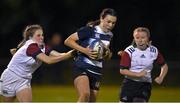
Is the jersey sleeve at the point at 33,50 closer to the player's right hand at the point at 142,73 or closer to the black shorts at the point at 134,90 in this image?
the black shorts at the point at 134,90

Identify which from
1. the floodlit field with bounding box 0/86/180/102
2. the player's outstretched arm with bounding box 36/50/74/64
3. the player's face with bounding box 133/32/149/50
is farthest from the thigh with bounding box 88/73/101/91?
the floodlit field with bounding box 0/86/180/102

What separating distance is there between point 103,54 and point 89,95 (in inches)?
27.3

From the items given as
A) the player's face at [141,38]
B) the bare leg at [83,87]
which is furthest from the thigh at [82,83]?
the player's face at [141,38]

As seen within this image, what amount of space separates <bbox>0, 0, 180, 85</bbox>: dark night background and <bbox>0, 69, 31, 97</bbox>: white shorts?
1445 centimetres

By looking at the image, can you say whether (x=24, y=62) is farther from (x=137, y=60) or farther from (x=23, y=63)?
(x=137, y=60)

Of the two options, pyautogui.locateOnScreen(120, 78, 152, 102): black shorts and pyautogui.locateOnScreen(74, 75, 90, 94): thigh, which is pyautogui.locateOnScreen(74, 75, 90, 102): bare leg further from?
pyautogui.locateOnScreen(120, 78, 152, 102): black shorts

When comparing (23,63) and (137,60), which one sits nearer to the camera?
(137,60)

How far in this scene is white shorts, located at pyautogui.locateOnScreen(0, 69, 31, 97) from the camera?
1191 centimetres

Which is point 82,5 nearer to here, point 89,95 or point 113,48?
point 113,48

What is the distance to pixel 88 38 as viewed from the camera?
12.3 metres

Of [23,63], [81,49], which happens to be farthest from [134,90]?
[23,63]

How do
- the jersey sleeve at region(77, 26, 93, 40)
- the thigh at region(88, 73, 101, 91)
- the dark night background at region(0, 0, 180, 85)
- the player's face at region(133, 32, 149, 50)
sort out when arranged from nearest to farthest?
the player's face at region(133, 32, 149, 50), the jersey sleeve at region(77, 26, 93, 40), the thigh at region(88, 73, 101, 91), the dark night background at region(0, 0, 180, 85)

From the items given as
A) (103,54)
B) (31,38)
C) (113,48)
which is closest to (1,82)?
(31,38)

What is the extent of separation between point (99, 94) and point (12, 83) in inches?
317
